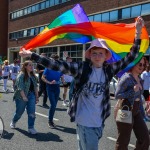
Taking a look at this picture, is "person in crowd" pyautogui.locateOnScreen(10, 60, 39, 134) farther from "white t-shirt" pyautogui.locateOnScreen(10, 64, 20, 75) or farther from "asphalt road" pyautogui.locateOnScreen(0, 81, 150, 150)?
"white t-shirt" pyautogui.locateOnScreen(10, 64, 20, 75)

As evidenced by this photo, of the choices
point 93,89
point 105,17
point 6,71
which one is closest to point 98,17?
point 105,17

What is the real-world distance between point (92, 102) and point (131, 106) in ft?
3.86

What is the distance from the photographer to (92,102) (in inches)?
143

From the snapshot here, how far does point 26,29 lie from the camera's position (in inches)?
1896

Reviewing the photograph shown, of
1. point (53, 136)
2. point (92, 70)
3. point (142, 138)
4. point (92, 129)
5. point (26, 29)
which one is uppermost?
point (26, 29)

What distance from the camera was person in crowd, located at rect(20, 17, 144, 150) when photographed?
143 inches

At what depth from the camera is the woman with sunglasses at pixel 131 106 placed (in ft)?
15.2

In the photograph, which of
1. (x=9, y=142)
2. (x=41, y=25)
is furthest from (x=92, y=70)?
(x=41, y=25)

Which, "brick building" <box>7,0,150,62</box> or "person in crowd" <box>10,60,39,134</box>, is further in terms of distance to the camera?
"brick building" <box>7,0,150,62</box>

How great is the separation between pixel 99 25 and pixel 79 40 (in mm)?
353

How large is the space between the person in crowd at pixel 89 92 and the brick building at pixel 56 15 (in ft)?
76.4

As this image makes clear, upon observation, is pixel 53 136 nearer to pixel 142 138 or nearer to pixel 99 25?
pixel 142 138

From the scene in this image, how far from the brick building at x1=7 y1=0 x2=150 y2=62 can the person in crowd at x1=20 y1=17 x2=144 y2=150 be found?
76.4 ft

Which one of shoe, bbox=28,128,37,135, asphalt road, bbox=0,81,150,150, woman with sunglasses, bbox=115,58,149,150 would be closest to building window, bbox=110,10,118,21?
asphalt road, bbox=0,81,150,150
